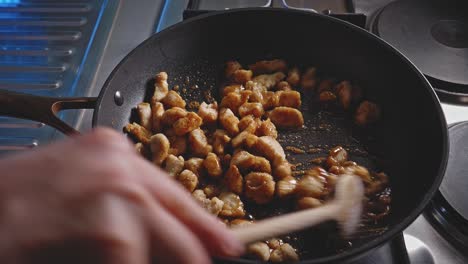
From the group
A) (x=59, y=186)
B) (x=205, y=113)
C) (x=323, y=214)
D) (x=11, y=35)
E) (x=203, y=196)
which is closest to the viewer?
(x=59, y=186)

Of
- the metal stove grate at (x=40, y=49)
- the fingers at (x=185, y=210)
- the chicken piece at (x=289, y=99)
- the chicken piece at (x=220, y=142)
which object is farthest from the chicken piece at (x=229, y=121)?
the fingers at (x=185, y=210)

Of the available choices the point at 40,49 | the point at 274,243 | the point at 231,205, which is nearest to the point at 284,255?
the point at 274,243

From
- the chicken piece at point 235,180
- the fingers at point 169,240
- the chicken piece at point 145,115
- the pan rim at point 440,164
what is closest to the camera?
the fingers at point 169,240

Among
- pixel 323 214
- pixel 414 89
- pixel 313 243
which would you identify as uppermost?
pixel 414 89

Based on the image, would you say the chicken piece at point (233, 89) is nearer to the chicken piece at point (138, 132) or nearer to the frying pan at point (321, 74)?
the frying pan at point (321, 74)

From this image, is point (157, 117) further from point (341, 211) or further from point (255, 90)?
point (341, 211)

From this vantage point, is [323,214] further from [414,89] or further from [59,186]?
[59,186]

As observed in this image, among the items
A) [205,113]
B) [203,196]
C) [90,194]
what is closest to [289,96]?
[205,113]
